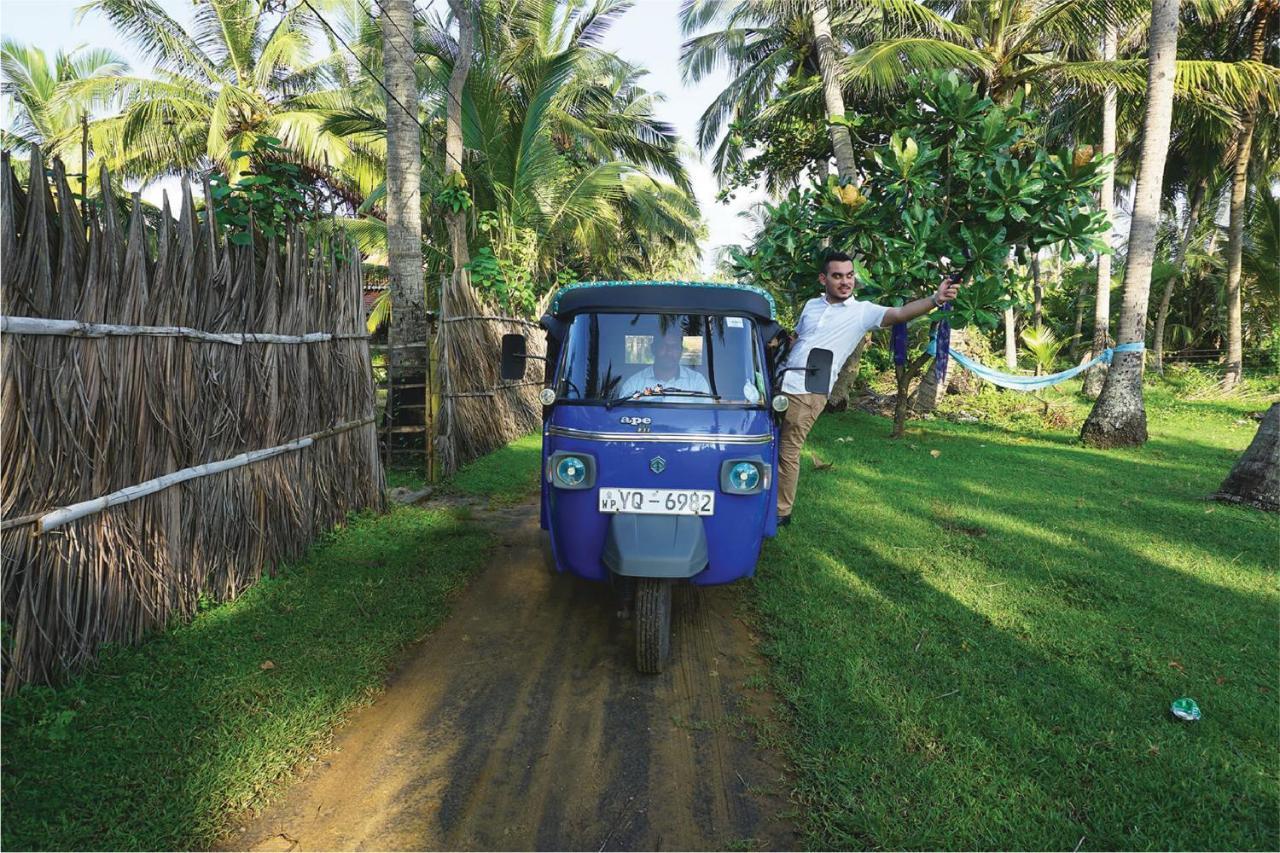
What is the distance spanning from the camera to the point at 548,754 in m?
2.95

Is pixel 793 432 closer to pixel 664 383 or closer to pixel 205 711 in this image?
pixel 664 383

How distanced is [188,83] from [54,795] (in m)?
Result: 21.3

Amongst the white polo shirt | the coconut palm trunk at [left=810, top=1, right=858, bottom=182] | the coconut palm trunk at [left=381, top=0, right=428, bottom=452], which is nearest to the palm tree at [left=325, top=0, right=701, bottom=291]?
the coconut palm trunk at [left=381, top=0, right=428, bottom=452]

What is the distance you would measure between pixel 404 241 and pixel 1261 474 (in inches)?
355

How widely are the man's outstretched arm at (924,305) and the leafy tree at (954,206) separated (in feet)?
8.51

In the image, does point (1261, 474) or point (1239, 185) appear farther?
point (1239, 185)

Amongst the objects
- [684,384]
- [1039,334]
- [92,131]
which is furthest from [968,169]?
[92,131]

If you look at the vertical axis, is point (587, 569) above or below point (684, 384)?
below

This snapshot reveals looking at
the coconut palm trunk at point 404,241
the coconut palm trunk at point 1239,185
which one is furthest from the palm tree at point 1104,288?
the coconut palm trunk at point 404,241

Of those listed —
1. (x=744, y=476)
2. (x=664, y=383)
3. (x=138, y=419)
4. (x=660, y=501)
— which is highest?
(x=664, y=383)

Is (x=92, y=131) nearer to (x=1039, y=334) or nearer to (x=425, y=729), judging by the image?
(x=425, y=729)

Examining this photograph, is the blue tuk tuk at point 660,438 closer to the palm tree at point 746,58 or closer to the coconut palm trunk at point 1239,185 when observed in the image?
the palm tree at point 746,58

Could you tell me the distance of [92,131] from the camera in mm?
16984

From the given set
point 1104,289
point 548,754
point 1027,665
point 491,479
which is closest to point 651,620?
point 548,754
